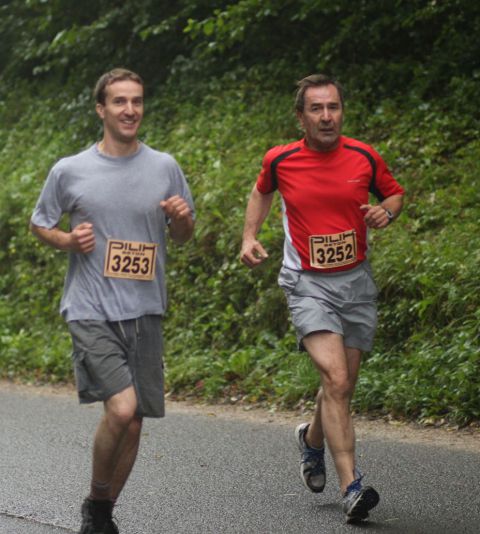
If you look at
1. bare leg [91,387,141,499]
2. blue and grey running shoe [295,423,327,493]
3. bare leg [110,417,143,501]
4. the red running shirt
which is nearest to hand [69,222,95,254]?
bare leg [91,387,141,499]

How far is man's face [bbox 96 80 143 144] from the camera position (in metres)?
5.49

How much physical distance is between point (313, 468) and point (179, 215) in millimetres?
1748

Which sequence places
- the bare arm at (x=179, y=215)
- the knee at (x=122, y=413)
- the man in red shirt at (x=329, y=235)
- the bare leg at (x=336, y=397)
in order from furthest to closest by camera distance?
1. the man in red shirt at (x=329, y=235)
2. the bare leg at (x=336, y=397)
3. the bare arm at (x=179, y=215)
4. the knee at (x=122, y=413)

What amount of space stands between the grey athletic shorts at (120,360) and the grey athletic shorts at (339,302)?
3.04 ft

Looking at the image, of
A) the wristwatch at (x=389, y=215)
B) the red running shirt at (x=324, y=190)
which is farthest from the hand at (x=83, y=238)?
the wristwatch at (x=389, y=215)

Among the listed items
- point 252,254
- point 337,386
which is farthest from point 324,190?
point 337,386

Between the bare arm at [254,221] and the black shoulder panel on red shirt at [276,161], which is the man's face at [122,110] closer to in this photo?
the black shoulder panel on red shirt at [276,161]

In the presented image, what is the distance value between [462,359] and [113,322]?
3997mm

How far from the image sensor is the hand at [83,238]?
17.5 feet

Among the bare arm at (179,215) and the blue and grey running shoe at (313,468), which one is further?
the blue and grey running shoe at (313,468)

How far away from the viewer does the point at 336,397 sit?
5992 mm

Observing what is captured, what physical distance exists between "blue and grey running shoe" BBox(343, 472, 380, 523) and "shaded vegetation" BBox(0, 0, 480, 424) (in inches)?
107

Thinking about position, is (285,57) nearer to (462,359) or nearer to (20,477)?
(462,359)

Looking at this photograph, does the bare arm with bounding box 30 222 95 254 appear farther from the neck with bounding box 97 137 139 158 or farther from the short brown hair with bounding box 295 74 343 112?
the short brown hair with bounding box 295 74 343 112
